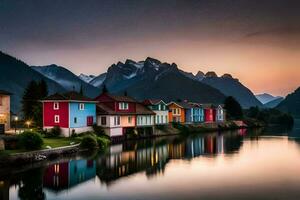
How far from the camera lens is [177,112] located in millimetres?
102062

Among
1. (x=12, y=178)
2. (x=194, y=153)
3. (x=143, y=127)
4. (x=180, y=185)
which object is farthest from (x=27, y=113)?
(x=180, y=185)

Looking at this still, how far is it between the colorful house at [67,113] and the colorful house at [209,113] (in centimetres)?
5693

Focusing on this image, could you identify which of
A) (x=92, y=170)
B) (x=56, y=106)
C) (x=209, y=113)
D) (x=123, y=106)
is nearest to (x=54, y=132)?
(x=56, y=106)

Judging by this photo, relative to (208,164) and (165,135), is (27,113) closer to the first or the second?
(165,135)

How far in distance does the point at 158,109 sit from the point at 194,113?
22.3 m

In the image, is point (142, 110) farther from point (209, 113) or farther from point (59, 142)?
point (209, 113)

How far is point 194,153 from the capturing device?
167 ft

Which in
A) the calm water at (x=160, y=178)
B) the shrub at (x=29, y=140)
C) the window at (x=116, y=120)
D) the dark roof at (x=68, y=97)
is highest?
the dark roof at (x=68, y=97)

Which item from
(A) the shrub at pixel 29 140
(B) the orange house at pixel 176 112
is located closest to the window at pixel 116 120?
(A) the shrub at pixel 29 140

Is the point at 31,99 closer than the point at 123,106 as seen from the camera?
No

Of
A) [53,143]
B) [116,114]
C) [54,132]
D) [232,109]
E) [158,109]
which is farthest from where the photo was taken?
[232,109]

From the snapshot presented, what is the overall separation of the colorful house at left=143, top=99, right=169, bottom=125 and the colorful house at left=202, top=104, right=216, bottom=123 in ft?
→ 86.8

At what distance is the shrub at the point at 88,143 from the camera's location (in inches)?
2026

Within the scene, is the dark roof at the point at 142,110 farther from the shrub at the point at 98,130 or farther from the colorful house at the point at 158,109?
the shrub at the point at 98,130
